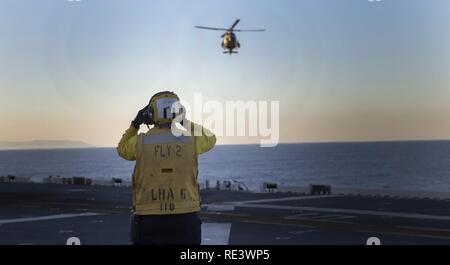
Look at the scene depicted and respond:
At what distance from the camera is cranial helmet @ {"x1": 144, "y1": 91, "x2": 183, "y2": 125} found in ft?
20.0

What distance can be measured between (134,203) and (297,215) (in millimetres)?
21612

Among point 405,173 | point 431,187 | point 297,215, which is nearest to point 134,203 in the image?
→ point 297,215

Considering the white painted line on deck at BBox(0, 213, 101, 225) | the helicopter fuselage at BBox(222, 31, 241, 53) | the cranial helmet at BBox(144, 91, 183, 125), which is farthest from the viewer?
the helicopter fuselage at BBox(222, 31, 241, 53)

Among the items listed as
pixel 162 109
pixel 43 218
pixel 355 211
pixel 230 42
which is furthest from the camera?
pixel 230 42

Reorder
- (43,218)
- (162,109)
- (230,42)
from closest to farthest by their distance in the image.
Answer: (162,109), (43,218), (230,42)

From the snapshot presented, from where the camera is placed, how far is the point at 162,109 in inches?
242

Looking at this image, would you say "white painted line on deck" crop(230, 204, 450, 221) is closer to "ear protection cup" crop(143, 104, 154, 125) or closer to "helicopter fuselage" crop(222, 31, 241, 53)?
"helicopter fuselage" crop(222, 31, 241, 53)

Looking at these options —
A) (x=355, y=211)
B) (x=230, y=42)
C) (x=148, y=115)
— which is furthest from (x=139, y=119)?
(x=230, y=42)

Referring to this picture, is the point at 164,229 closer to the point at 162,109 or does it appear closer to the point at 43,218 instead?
the point at 162,109

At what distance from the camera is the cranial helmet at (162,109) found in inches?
240

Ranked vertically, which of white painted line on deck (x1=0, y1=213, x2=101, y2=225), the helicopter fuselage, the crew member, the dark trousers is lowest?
white painted line on deck (x1=0, y1=213, x2=101, y2=225)

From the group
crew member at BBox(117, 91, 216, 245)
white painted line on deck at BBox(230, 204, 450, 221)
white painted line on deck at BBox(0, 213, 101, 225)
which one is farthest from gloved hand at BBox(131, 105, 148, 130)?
white painted line on deck at BBox(230, 204, 450, 221)

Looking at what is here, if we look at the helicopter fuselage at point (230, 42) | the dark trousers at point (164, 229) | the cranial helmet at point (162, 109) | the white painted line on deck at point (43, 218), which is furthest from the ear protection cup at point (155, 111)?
the helicopter fuselage at point (230, 42)
